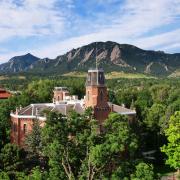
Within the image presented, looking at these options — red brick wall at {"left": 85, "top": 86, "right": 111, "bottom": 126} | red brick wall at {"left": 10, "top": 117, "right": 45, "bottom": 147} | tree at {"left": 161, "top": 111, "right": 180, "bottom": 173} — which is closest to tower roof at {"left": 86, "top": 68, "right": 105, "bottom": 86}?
red brick wall at {"left": 85, "top": 86, "right": 111, "bottom": 126}

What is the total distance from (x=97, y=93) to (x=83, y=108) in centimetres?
492

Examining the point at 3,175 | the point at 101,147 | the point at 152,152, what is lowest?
the point at 152,152

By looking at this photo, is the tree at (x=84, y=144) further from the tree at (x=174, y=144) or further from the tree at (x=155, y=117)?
the tree at (x=155, y=117)

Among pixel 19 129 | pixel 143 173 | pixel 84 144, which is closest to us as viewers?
pixel 143 173

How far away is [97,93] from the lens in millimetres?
60688

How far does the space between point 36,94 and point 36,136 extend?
50.4m

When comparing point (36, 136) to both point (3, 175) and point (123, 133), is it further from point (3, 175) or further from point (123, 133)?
point (123, 133)

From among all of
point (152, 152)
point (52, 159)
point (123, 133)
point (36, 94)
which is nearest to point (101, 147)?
point (123, 133)

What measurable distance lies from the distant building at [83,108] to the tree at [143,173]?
21904 mm

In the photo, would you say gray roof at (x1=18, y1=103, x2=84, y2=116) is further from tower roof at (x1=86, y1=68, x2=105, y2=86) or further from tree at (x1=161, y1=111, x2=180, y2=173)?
tree at (x1=161, y1=111, x2=180, y2=173)

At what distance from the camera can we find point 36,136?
5700 cm

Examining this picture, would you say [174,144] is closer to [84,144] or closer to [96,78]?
[96,78]

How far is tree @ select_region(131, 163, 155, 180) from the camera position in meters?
32.5

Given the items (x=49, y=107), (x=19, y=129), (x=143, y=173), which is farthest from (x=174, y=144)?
(x=19, y=129)
